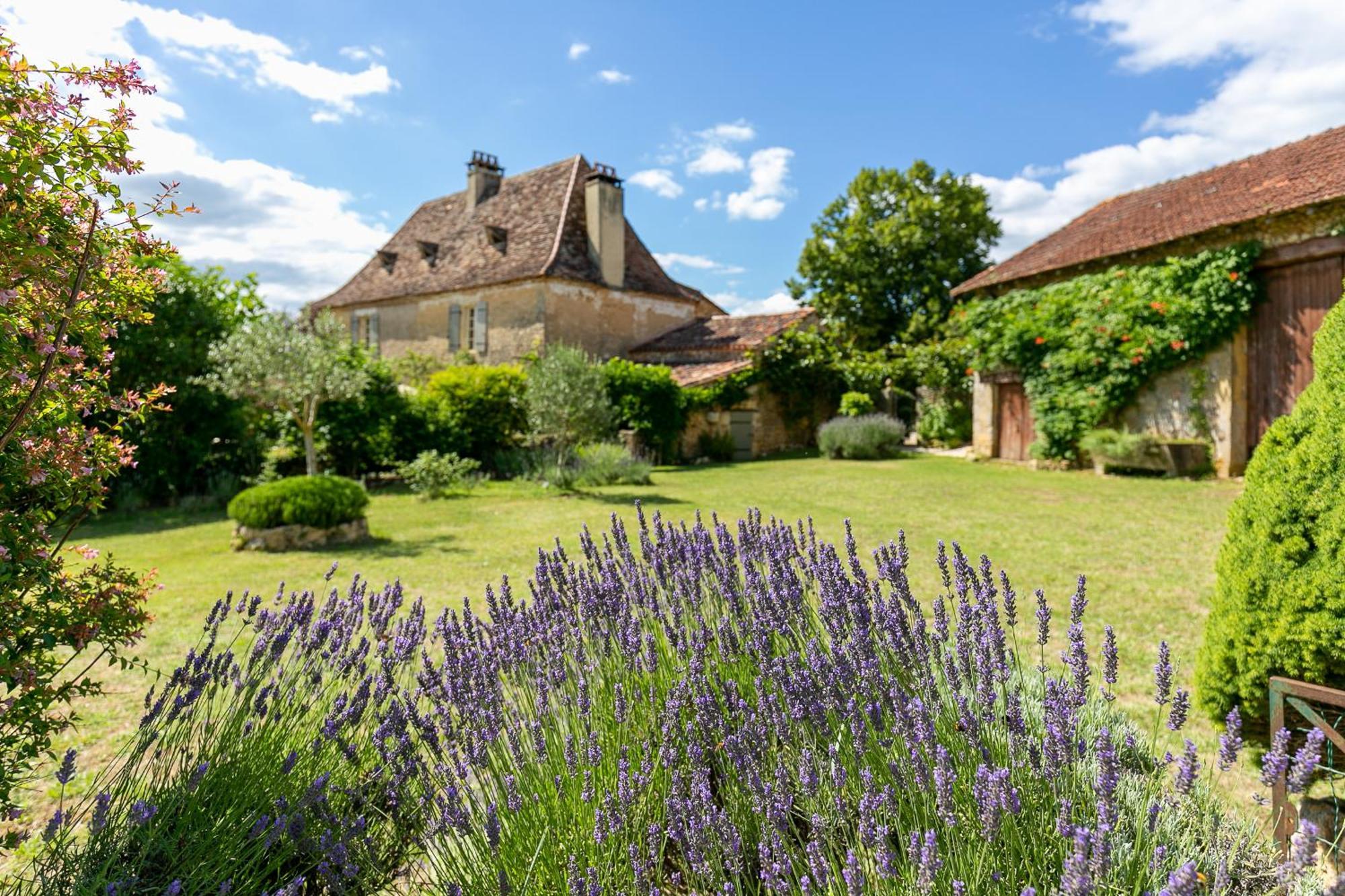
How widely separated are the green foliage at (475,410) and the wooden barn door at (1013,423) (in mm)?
10790

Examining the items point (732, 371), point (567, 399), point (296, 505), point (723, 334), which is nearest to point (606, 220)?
point (723, 334)

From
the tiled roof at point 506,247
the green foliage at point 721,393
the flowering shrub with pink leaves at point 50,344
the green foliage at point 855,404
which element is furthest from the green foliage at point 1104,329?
the flowering shrub with pink leaves at point 50,344

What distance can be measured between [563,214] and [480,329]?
435 centimetres

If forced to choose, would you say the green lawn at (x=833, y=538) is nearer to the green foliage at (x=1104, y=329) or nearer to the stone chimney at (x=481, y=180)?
the green foliage at (x=1104, y=329)

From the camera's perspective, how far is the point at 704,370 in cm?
2105

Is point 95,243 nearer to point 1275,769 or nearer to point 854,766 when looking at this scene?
point 854,766

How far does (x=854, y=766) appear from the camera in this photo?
2.03 meters

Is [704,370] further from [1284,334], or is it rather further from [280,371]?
[1284,334]

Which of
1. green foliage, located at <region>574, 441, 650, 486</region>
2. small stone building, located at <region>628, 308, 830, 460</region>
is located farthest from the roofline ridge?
green foliage, located at <region>574, 441, 650, 486</region>

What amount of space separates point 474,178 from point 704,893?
90.1ft

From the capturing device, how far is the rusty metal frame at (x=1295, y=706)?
6.93ft

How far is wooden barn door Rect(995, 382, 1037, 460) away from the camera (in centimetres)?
1669

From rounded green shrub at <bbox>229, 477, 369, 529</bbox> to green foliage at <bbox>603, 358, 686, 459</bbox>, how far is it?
350 inches

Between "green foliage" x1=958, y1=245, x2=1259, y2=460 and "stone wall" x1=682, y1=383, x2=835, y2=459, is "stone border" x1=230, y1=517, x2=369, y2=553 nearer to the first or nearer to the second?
"stone wall" x1=682, y1=383, x2=835, y2=459
